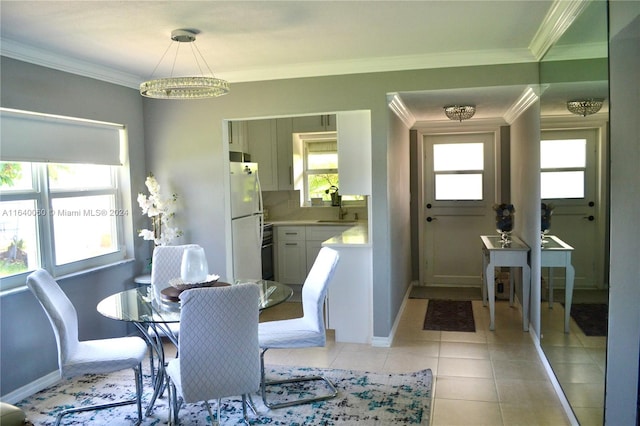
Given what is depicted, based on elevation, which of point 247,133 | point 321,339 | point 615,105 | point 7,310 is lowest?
point 321,339

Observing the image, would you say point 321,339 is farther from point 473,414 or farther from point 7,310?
point 7,310

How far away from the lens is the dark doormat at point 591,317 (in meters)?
2.12

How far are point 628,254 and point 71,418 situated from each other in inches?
123

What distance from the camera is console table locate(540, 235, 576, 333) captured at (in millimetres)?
2635

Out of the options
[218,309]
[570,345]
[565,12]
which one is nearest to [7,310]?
[218,309]

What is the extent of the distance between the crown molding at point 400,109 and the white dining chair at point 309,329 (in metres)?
1.57

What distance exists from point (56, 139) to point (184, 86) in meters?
1.43

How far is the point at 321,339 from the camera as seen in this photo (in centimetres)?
309

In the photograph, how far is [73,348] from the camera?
2.82 m

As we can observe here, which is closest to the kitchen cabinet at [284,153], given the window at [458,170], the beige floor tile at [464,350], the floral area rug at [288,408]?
the window at [458,170]

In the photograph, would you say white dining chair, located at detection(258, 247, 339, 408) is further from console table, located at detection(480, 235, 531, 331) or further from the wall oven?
the wall oven

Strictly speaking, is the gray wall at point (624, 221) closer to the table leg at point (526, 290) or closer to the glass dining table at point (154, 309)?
the glass dining table at point (154, 309)

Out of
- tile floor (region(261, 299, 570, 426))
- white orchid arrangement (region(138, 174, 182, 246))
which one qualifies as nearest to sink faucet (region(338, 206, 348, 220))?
tile floor (region(261, 299, 570, 426))

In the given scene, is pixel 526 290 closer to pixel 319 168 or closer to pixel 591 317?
pixel 591 317
